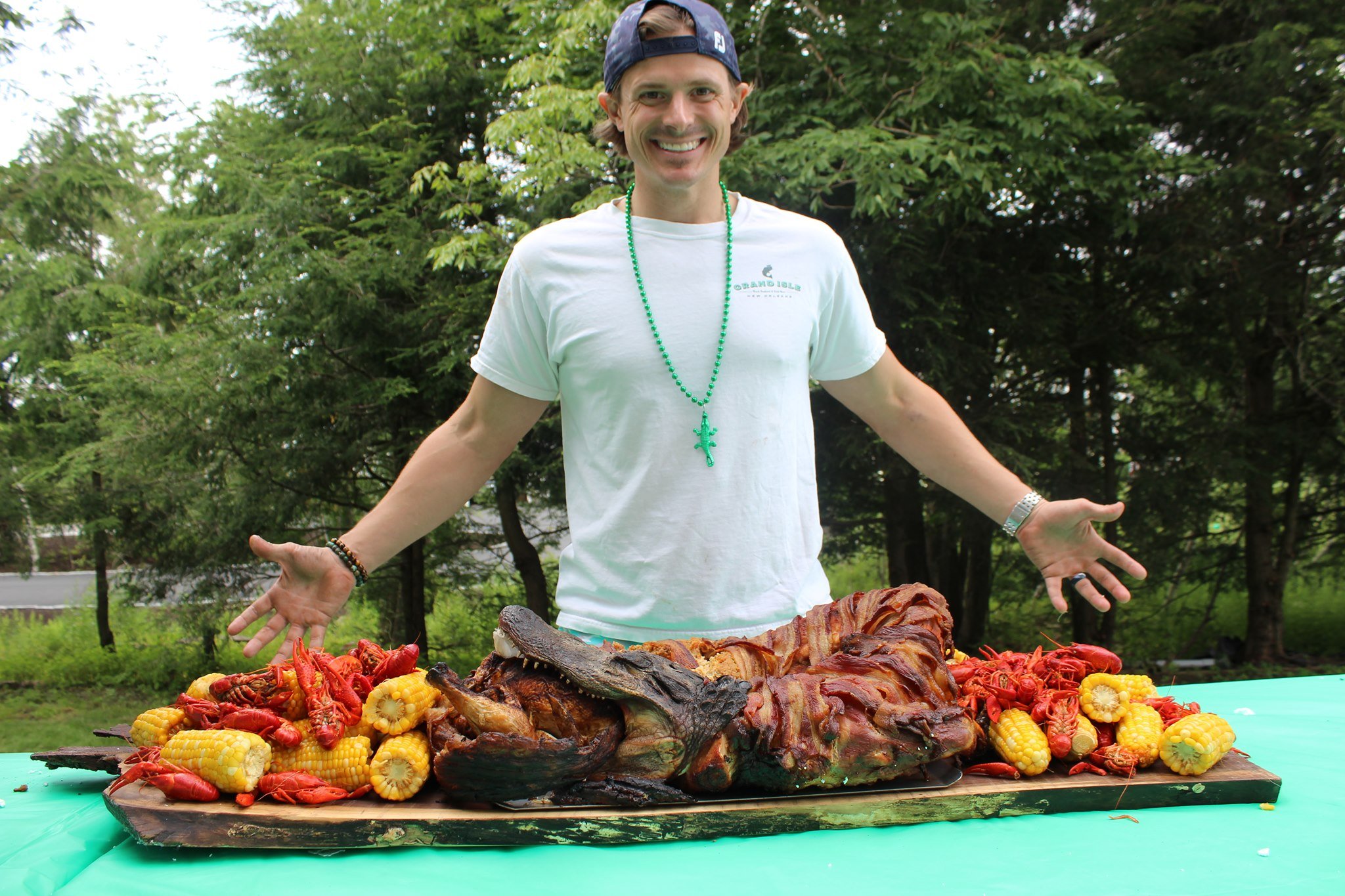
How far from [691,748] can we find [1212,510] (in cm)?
886

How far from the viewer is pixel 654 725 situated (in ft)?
5.81

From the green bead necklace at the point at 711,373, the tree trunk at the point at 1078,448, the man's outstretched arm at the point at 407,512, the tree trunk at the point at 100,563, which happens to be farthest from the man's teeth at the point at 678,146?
the tree trunk at the point at 100,563

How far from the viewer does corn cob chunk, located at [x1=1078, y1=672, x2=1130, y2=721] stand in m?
2.09

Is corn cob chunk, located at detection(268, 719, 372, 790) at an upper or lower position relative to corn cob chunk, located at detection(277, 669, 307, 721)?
lower

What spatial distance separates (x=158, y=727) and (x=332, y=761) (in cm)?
45

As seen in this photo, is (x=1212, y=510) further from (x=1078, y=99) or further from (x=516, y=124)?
(x=516, y=124)

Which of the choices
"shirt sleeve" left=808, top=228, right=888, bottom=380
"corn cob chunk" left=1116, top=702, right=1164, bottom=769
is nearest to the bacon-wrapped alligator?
"corn cob chunk" left=1116, top=702, right=1164, bottom=769

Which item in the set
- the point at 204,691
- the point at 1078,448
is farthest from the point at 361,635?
the point at 204,691

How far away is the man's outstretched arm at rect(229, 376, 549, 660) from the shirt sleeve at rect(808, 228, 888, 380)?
2.21ft

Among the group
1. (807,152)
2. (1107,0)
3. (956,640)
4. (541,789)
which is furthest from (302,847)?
(956,640)

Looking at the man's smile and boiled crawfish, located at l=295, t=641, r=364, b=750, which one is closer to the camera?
boiled crawfish, located at l=295, t=641, r=364, b=750

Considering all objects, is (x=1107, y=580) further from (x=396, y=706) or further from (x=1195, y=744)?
(x=396, y=706)

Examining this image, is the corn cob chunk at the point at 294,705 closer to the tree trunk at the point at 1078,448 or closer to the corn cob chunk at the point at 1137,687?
the corn cob chunk at the point at 1137,687

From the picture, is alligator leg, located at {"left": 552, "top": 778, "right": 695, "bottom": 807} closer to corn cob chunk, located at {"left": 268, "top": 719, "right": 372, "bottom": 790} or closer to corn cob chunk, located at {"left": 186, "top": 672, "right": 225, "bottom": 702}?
corn cob chunk, located at {"left": 268, "top": 719, "right": 372, "bottom": 790}
